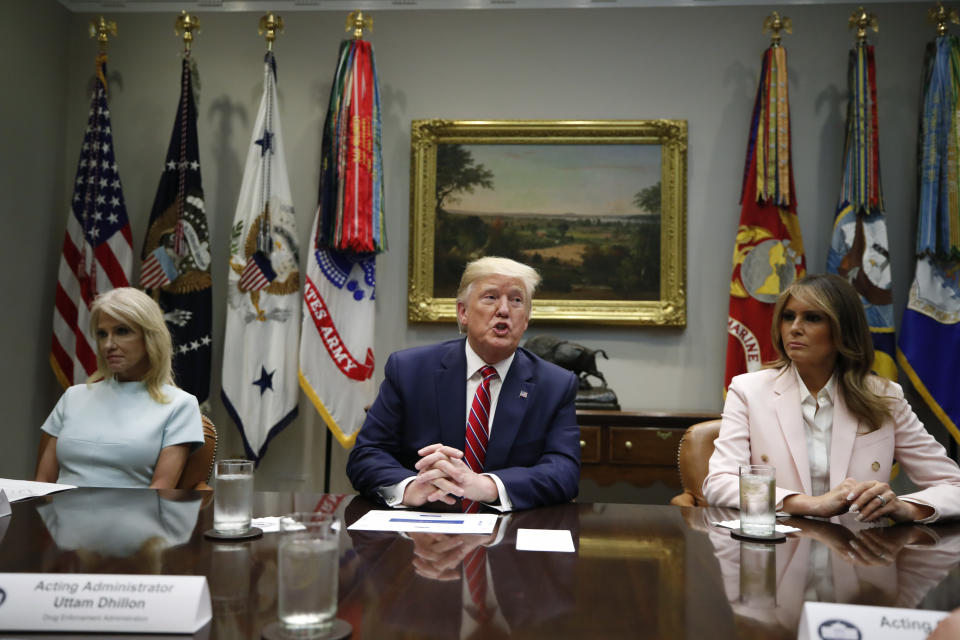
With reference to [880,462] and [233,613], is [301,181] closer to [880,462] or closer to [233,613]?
[880,462]

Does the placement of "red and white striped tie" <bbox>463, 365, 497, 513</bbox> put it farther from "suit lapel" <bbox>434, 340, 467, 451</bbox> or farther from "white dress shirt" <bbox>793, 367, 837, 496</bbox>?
"white dress shirt" <bbox>793, 367, 837, 496</bbox>

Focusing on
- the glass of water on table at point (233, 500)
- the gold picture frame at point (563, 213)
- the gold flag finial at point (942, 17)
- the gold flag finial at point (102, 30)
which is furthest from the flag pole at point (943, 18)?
the gold flag finial at point (102, 30)

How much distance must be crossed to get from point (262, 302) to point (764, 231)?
299 centimetres

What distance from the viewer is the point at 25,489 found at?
78.3 inches

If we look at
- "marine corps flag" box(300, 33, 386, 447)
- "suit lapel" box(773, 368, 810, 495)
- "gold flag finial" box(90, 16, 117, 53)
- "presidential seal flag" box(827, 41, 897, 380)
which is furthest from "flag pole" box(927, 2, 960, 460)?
"gold flag finial" box(90, 16, 117, 53)

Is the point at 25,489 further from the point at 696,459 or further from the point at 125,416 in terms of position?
the point at 696,459

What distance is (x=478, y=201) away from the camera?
464 cm

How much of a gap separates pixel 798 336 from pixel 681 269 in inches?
86.4

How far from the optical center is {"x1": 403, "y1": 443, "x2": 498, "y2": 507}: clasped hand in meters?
1.82

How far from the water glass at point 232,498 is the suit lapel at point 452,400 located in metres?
0.82

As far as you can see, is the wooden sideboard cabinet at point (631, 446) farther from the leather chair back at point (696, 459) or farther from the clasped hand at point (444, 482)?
the clasped hand at point (444, 482)

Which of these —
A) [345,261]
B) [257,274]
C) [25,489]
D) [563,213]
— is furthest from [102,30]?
[25,489]

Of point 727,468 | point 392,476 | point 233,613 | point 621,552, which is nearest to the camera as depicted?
point 233,613

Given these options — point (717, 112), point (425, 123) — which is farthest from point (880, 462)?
point (425, 123)
